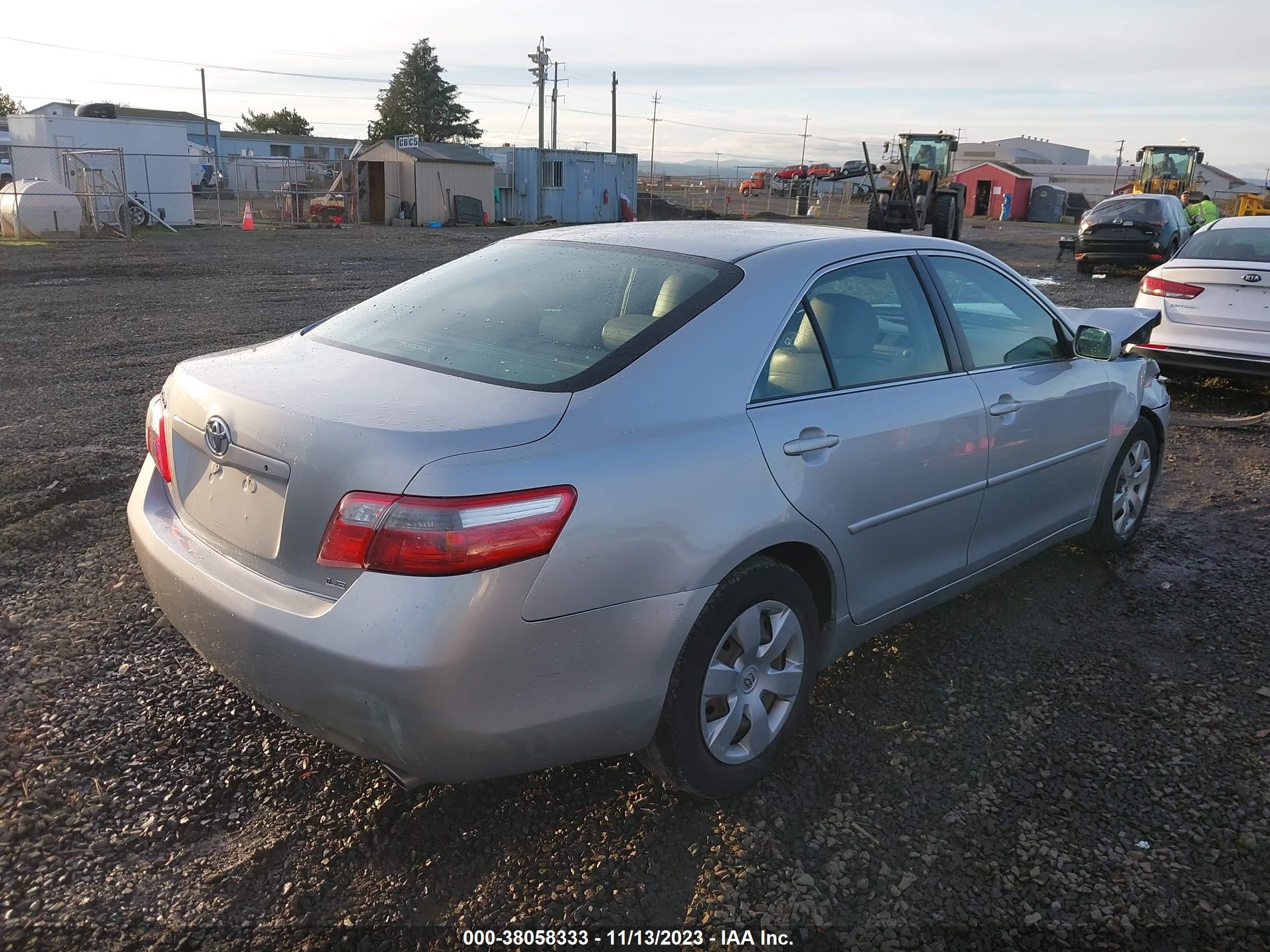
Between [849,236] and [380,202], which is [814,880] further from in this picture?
[380,202]

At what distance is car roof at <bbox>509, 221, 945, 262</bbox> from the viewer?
3273mm

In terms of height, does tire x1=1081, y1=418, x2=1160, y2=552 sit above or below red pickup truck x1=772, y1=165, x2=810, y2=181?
below

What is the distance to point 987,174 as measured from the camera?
52250 mm

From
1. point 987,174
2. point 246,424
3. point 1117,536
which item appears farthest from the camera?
point 987,174

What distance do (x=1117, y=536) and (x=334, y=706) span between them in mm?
3990

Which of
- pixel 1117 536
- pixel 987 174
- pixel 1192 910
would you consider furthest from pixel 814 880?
pixel 987 174

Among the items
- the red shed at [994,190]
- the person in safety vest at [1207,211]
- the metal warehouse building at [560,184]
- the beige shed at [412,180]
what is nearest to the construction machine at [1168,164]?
the person in safety vest at [1207,211]

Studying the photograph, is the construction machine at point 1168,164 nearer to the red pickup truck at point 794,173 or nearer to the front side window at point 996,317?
the front side window at point 996,317

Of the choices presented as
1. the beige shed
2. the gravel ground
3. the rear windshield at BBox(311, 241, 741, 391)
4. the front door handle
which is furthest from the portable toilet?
the front door handle

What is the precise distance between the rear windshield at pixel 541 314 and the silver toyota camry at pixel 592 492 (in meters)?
0.01

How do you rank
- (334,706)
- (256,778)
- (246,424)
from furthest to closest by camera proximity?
(256,778) → (246,424) → (334,706)

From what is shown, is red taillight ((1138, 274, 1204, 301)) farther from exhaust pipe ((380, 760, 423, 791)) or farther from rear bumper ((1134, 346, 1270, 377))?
exhaust pipe ((380, 760, 423, 791))

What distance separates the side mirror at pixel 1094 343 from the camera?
420 centimetres

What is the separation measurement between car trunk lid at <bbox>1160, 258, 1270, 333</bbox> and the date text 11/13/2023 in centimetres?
749
